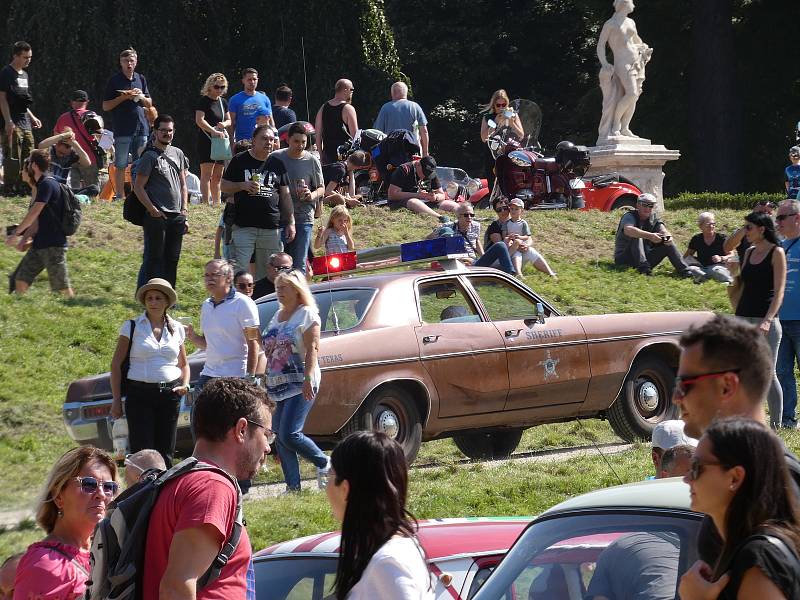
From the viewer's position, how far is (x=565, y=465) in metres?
10.1

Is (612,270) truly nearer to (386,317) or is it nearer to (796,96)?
(386,317)

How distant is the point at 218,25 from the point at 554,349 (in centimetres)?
2644

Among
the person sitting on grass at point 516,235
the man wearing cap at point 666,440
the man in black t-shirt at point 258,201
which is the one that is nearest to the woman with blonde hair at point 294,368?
the man wearing cap at point 666,440

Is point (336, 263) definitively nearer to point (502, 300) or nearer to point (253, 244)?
point (502, 300)

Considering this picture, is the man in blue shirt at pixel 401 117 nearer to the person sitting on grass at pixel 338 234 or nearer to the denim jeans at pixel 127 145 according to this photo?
the denim jeans at pixel 127 145

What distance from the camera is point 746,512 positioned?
11.7 feet

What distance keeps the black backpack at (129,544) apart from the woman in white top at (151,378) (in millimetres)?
4958

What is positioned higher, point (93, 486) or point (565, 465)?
point (93, 486)

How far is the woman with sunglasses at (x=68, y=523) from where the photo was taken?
204 inches

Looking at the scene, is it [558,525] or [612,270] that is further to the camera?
[612,270]

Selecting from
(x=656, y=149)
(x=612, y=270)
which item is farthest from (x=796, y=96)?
(x=612, y=270)

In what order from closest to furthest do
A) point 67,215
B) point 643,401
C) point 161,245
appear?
point 643,401 → point 161,245 → point 67,215

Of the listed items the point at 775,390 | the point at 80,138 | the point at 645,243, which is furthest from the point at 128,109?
the point at 775,390

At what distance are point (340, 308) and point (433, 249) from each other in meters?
1.28
